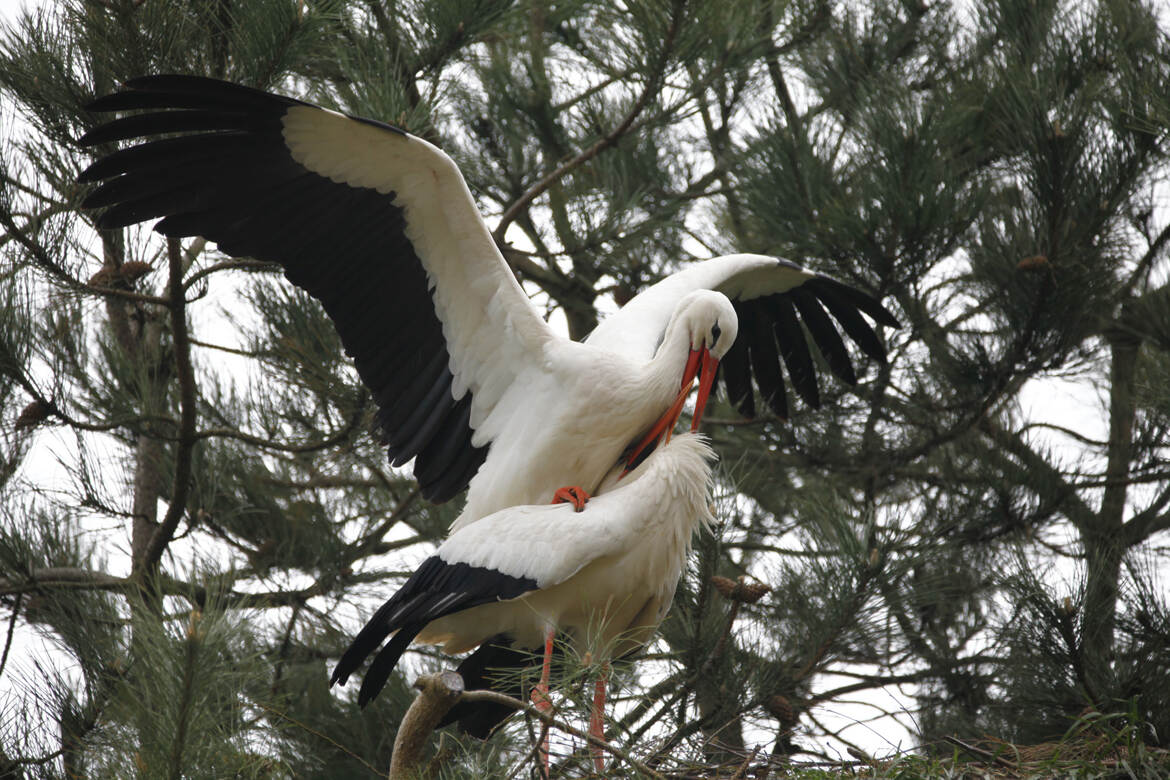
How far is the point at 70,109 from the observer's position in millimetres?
3168

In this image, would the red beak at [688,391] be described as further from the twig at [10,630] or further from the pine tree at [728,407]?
the twig at [10,630]

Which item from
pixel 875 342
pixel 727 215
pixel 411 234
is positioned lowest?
pixel 411 234

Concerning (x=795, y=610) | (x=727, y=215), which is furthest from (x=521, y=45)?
(x=795, y=610)

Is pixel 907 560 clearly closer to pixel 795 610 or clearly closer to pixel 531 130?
pixel 795 610

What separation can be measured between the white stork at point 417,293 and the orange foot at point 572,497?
13 mm

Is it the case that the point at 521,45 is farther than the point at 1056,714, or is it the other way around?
the point at 521,45

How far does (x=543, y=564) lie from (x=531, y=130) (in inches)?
94.3

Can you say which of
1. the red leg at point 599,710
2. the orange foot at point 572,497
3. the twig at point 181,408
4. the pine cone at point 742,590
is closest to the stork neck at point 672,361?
the orange foot at point 572,497

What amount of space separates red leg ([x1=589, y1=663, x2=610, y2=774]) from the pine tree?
24cm

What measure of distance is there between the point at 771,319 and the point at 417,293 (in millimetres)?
1305

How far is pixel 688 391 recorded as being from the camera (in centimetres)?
333

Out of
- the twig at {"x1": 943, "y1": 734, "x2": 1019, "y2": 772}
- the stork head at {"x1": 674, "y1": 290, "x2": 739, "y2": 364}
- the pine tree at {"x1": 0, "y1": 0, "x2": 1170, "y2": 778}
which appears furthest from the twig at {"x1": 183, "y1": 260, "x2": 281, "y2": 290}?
the twig at {"x1": 943, "y1": 734, "x2": 1019, "y2": 772}

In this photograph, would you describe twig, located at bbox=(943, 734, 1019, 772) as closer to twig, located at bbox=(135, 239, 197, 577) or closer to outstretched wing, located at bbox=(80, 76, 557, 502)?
outstretched wing, located at bbox=(80, 76, 557, 502)

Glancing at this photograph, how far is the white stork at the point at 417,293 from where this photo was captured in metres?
3.10
